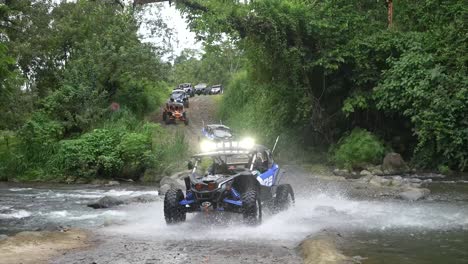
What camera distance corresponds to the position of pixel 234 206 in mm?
11297

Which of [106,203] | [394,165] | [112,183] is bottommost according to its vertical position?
[106,203]

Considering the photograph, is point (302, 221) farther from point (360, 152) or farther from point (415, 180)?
point (360, 152)

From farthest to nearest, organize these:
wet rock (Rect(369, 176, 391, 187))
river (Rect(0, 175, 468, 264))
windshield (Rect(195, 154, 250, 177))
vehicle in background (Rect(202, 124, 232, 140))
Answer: vehicle in background (Rect(202, 124, 232, 140)) → wet rock (Rect(369, 176, 391, 187)) → windshield (Rect(195, 154, 250, 177)) → river (Rect(0, 175, 468, 264))

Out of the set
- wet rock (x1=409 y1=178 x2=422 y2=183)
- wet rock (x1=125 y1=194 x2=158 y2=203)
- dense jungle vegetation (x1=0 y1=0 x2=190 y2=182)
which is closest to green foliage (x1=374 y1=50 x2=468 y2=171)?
wet rock (x1=409 y1=178 x2=422 y2=183)

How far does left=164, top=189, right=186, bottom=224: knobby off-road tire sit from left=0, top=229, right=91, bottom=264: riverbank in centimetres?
178

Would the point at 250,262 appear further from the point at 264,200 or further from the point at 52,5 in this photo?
the point at 52,5

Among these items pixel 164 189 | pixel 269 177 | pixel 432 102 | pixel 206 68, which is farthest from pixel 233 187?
pixel 206 68

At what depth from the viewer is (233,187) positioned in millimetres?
11570

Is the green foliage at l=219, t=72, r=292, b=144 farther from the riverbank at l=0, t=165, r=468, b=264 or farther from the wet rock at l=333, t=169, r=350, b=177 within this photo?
the riverbank at l=0, t=165, r=468, b=264

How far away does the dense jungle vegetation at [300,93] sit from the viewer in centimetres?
2308

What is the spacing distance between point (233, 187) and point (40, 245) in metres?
4.01

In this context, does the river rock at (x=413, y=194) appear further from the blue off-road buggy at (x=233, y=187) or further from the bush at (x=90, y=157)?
the bush at (x=90, y=157)

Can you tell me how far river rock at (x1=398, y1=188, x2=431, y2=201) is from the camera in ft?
53.1

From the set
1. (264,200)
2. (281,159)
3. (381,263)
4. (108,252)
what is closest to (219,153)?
(264,200)
